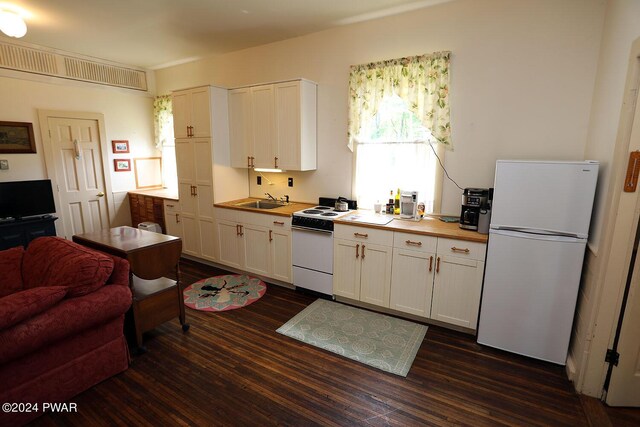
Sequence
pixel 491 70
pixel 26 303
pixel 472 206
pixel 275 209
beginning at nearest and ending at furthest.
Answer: pixel 26 303, pixel 472 206, pixel 491 70, pixel 275 209

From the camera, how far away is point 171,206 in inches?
184

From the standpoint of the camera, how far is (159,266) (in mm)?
2549

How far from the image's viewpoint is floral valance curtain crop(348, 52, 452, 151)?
3.03 m

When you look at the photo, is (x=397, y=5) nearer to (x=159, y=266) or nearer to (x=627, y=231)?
(x=627, y=231)

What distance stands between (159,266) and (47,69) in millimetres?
3970

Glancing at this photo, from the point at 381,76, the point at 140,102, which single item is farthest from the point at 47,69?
the point at 381,76

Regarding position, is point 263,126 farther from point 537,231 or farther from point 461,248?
point 537,231

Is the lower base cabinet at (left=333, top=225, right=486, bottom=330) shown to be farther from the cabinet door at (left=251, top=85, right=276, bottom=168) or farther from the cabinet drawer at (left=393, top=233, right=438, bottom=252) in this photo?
the cabinet door at (left=251, top=85, right=276, bottom=168)

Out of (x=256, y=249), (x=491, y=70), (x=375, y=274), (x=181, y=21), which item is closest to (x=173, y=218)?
(x=256, y=249)

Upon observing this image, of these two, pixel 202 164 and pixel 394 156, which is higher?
pixel 394 156

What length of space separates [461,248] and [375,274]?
2.79 ft

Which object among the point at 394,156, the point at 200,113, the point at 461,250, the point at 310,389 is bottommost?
the point at 310,389

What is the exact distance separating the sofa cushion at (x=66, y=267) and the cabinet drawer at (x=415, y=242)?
2.33 metres

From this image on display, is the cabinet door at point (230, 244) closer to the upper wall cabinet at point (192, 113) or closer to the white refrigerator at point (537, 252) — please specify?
the upper wall cabinet at point (192, 113)
